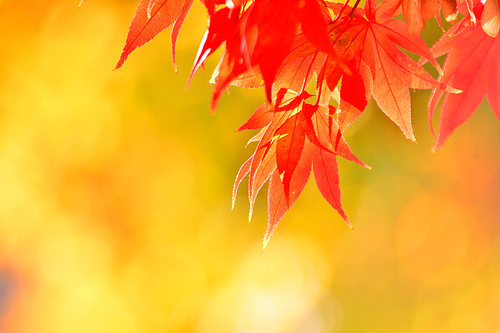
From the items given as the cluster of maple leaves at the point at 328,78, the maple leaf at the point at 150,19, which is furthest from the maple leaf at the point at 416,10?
the maple leaf at the point at 150,19

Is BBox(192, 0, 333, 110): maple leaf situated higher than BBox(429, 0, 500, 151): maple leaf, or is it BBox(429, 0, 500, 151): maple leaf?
BBox(192, 0, 333, 110): maple leaf

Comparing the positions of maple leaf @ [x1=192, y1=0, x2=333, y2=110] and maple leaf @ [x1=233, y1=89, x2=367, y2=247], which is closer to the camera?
maple leaf @ [x1=192, y1=0, x2=333, y2=110]

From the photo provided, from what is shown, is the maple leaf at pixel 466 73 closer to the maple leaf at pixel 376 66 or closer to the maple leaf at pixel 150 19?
the maple leaf at pixel 376 66

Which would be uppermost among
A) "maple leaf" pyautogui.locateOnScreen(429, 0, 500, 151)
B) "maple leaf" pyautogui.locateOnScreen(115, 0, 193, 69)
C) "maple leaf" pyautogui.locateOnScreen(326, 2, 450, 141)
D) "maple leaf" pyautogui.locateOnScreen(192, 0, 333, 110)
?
"maple leaf" pyautogui.locateOnScreen(115, 0, 193, 69)

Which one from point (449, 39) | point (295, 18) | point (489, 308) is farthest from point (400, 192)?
point (295, 18)

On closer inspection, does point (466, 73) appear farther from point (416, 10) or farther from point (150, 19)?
point (150, 19)

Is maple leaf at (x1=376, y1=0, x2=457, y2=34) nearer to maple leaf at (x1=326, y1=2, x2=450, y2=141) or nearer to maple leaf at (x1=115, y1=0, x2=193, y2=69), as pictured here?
maple leaf at (x1=326, y1=2, x2=450, y2=141)

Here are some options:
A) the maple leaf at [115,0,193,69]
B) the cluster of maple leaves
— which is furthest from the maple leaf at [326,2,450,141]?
the maple leaf at [115,0,193,69]

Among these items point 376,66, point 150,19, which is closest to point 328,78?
point 376,66
